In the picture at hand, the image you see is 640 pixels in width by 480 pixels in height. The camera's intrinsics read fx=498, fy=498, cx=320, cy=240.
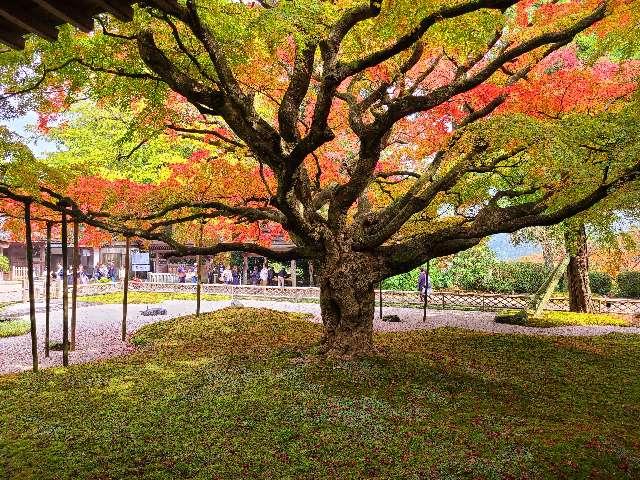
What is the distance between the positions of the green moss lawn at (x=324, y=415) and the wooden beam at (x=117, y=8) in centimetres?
481

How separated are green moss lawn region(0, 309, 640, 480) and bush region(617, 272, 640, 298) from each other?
55.4ft

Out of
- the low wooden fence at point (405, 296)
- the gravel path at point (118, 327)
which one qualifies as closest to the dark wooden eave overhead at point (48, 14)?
the gravel path at point (118, 327)

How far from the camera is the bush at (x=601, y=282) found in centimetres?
2811

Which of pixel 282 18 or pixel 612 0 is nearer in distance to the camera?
pixel 282 18

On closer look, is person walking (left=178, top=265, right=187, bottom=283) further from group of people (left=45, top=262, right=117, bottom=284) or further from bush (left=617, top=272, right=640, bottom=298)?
bush (left=617, top=272, right=640, bottom=298)

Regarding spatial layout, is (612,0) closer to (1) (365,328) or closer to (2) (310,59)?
(2) (310,59)

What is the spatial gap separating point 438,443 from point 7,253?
4142 centimetres

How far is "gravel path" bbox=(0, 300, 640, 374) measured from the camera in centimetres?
1355

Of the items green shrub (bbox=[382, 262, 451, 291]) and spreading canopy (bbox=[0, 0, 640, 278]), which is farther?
green shrub (bbox=[382, 262, 451, 291])

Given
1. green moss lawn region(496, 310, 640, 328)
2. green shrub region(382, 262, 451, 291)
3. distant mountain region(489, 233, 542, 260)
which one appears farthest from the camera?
distant mountain region(489, 233, 542, 260)

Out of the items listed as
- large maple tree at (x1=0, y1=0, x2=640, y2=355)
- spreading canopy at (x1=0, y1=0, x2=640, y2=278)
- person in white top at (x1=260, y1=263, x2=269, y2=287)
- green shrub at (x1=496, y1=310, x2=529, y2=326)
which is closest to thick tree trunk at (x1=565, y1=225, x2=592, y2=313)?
green shrub at (x1=496, y1=310, x2=529, y2=326)

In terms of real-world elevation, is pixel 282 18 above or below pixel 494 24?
below

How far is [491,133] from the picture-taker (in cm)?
973

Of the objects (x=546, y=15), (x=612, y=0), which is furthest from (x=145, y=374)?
(x=546, y=15)
